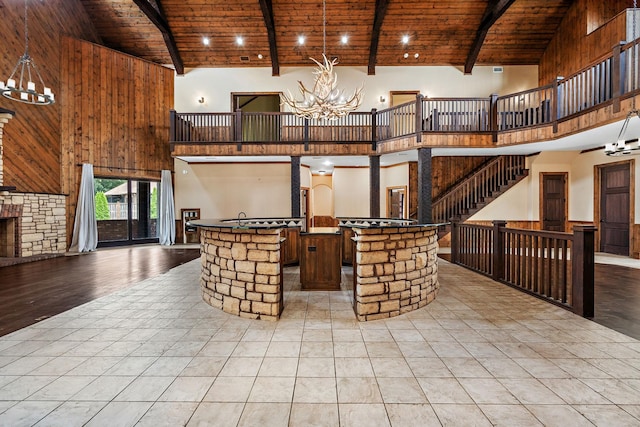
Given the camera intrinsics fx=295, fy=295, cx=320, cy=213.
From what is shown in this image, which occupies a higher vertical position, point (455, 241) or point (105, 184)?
point (105, 184)

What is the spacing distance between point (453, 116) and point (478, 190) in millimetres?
2681

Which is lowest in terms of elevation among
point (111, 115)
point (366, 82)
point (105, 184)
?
point (105, 184)

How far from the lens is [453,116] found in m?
7.77

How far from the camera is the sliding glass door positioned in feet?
30.3

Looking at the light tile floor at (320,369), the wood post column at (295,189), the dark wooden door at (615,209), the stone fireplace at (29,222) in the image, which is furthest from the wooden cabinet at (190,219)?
the dark wooden door at (615,209)

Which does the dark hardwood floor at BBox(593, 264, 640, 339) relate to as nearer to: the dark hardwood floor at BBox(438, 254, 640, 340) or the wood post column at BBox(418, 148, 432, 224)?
the dark hardwood floor at BBox(438, 254, 640, 340)

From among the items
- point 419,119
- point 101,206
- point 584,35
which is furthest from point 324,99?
point 584,35

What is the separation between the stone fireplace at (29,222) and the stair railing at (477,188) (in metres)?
10.5

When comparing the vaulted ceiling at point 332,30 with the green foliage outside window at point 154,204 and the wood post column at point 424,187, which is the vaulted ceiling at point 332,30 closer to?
the green foliage outside window at point 154,204

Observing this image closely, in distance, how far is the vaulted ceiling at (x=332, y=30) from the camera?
865 cm

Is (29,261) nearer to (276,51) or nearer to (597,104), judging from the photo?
(276,51)

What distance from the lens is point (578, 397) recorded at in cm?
198

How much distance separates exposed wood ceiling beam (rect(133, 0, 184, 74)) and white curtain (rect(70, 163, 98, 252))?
4347 mm

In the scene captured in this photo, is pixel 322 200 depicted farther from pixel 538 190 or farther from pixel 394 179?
pixel 538 190
